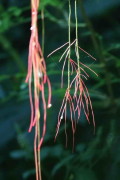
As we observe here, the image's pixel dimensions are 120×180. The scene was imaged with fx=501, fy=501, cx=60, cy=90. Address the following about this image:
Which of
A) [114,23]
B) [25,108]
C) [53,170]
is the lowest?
[53,170]

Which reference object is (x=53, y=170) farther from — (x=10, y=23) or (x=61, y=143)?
(x=10, y=23)

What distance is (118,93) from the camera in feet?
5.12

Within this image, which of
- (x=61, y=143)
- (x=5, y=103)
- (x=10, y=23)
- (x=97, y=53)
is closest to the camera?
(x=97, y=53)

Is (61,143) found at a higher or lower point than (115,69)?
lower

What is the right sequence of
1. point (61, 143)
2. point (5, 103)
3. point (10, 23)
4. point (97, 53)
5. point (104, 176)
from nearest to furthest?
point (97, 53)
point (104, 176)
point (61, 143)
point (10, 23)
point (5, 103)

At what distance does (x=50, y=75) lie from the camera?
5.43 ft

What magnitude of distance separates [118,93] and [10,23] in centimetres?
47

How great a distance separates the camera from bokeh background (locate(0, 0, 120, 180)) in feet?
4.92

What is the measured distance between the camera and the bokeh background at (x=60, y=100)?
1.50 meters

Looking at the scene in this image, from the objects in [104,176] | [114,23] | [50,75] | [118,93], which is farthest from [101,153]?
[114,23]

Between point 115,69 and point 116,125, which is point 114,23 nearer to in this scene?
point 115,69

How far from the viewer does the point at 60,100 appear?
1604 mm

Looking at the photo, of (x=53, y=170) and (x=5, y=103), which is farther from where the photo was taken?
(x=5, y=103)

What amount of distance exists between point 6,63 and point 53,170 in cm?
52
